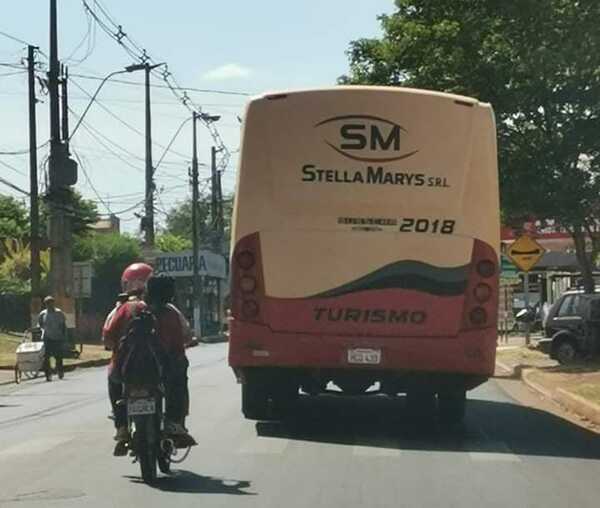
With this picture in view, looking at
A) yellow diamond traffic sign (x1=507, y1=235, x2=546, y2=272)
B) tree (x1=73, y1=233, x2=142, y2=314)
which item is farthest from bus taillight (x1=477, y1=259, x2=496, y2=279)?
tree (x1=73, y1=233, x2=142, y2=314)

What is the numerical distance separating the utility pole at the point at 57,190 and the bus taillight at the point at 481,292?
904 inches

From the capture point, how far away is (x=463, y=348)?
12.8 metres

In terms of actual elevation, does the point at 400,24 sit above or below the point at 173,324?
above

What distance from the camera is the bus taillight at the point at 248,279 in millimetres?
12852

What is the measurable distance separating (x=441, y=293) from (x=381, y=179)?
4.56 ft

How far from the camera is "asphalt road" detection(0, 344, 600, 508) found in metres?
9.45

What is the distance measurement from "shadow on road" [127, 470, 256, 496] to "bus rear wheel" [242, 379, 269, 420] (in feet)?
10.5

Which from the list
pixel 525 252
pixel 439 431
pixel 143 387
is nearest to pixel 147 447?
pixel 143 387

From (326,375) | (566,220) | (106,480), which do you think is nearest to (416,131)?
(326,375)

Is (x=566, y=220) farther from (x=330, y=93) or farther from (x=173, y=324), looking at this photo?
(x=173, y=324)

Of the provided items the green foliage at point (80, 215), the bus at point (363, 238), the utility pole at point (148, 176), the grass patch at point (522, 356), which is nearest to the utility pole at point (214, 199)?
the green foliage at point (80, 215)

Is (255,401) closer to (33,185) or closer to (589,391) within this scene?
(589,391)

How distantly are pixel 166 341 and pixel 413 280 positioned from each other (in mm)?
3557

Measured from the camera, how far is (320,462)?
37.2 feet
